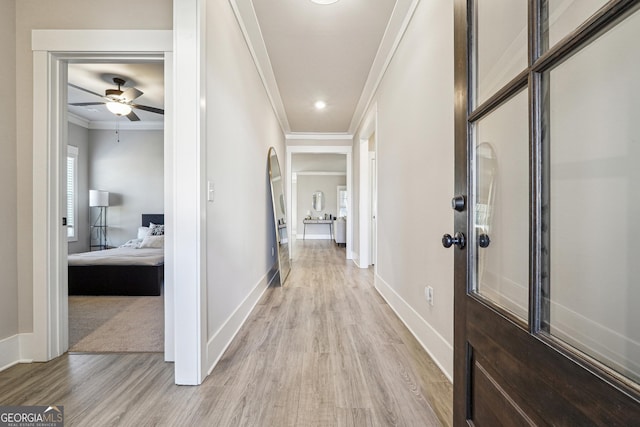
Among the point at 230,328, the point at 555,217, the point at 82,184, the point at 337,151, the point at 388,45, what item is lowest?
the point at 230,328

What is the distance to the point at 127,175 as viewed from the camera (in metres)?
5.82

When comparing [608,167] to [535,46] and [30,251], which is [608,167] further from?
[30,251]

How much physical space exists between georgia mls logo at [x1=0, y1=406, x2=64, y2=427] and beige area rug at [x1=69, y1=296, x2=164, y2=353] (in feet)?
2.06

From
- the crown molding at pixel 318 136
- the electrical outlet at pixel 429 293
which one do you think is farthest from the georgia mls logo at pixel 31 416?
the crown molding at pixel 318 136

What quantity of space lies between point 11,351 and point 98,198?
167 inches

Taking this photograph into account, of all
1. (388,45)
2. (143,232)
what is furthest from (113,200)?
(388,45)

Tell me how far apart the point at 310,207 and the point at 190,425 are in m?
9.71

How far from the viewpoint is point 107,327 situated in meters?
2.47

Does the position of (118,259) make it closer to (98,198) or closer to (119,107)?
(119,107)

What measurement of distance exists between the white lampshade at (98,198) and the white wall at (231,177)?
3.63 meters

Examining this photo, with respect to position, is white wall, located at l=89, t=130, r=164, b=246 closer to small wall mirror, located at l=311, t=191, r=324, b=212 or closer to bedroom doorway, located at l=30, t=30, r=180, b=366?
bedroom doorway, located at l=30, t=30, r=180, b=366

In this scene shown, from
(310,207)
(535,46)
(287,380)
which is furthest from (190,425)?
(310,207)

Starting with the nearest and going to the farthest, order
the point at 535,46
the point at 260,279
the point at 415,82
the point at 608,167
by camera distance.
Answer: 1. the point at 608,167
2. the point at 535,46
3. the point at 415,82
4. the point at 260,279

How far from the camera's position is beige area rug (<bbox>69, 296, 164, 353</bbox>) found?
212 centimetres
